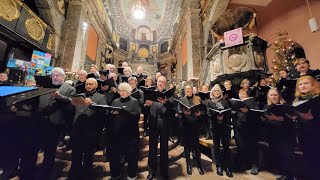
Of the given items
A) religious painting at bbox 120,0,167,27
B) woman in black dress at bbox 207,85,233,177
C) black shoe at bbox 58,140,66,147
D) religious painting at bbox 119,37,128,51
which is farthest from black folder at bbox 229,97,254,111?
religious painting at bbox 119,37,128,51

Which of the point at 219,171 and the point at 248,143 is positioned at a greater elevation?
the point at 248,143

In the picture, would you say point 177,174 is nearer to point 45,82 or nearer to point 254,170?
point 254,170

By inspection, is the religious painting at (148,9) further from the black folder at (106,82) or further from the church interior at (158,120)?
the black folder at (106,82)

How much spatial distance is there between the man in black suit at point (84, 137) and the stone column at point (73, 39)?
799cm

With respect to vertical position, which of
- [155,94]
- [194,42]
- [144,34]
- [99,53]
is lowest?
[155,94]

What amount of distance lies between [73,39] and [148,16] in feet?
59.5

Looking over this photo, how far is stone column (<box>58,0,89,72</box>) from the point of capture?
9.40 metres

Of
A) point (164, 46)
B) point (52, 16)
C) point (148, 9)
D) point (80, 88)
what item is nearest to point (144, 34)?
point (148, 9)

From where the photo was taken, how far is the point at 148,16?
2519 centimetres

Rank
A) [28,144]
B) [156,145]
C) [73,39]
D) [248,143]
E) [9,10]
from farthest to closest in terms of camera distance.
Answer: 1. [73,39]
2. [9,10]
3. [248,143]
4. [156,145]
5. [28,144]

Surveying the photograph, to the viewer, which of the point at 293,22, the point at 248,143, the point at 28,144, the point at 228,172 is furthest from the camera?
the point at 293,22

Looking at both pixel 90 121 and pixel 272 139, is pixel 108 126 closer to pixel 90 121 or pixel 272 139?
pixel 90 121

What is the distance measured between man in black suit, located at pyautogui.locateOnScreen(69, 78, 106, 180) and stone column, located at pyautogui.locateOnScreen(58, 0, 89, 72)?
26.2ft

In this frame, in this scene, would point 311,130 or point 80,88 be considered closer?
point 311,130
